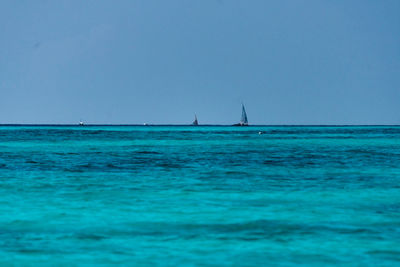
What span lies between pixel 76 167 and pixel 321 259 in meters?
22.3

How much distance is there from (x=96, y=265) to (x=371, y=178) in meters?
18.1

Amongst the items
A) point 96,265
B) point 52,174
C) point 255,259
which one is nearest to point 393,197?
point 255,259

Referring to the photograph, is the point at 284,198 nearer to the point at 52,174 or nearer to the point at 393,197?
the point at 393,197

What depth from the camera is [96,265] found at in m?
13.1

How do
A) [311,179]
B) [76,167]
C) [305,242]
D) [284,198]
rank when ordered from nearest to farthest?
[305,242], [284,198], [311,179], [76,167]

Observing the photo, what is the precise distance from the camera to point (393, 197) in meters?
22.2

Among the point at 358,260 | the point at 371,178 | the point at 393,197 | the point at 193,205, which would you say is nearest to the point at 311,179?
the point at 371,178

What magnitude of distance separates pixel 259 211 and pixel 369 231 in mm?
3721

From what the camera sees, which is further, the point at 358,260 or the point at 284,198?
the point at 284,198

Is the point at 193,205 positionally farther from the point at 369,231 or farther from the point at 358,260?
the point at 358,260

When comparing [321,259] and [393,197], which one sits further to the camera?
[393,197]

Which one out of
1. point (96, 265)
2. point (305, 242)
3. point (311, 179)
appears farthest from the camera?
point (311, 179)

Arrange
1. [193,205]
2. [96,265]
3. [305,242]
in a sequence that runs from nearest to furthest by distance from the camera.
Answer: [96,265] < [305,242] < [193,205]

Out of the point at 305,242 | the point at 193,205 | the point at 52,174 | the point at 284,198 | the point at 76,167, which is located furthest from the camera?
the point at 76,167
